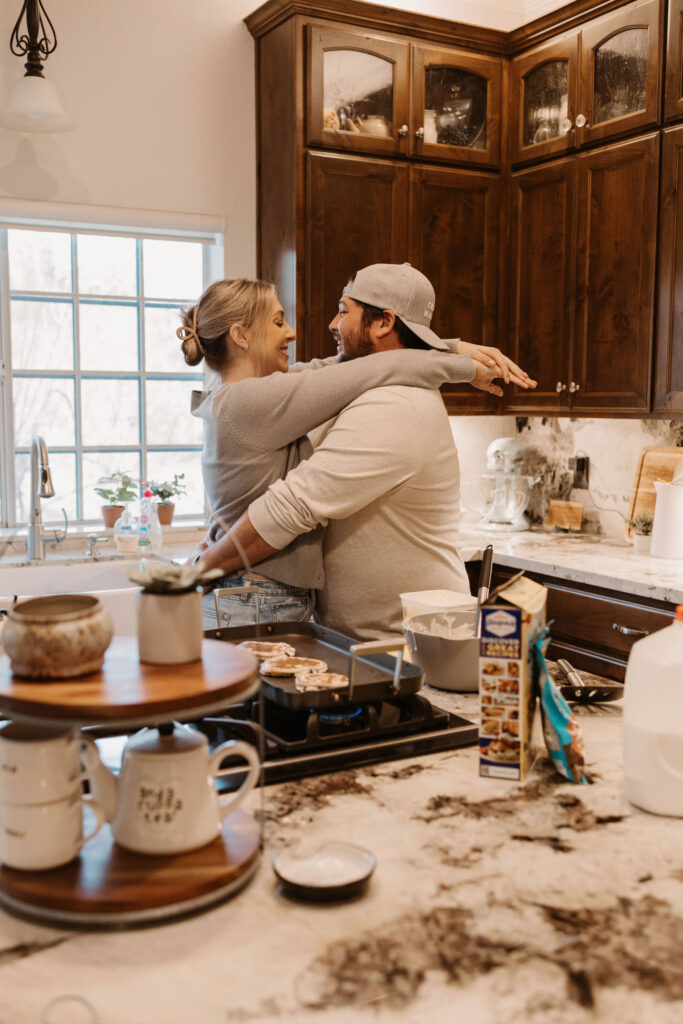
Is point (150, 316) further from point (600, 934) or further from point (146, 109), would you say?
point (600, 934)

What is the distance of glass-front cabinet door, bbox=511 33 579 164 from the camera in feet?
11.2

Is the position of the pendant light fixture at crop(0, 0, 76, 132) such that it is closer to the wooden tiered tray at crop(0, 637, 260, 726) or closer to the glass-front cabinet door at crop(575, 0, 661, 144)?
the glass-front cabinet door at crop(575, 0, 661, 144)

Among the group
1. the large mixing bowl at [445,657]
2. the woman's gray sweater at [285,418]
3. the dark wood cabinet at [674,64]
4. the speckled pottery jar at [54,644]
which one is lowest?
the large mixing bowl at [445,657]

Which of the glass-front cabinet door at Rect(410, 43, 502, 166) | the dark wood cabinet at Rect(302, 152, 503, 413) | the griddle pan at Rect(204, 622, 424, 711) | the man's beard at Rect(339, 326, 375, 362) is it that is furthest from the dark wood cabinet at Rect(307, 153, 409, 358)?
the griddle pan at Rect(204, 622, 424, 711)

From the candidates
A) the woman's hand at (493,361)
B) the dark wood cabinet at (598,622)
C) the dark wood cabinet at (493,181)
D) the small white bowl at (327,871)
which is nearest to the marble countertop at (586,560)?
the dark wood cabinet at (598,622)

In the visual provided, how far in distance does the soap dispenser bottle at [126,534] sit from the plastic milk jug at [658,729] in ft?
7.95

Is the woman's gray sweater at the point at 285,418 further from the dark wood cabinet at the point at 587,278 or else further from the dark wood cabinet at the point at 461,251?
the dark wood cabinet at the point at 461,251

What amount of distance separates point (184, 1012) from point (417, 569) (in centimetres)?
135

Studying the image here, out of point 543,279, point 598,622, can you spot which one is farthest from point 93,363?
point 598,622

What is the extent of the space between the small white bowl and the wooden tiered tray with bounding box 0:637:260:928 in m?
0.04

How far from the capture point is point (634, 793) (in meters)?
1.20

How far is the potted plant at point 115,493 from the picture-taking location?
3.58 meters

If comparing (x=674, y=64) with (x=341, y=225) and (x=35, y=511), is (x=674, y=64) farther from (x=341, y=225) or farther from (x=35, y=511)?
(x=35, y=511)

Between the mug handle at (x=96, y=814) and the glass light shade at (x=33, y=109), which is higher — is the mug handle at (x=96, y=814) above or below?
below
